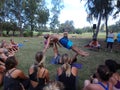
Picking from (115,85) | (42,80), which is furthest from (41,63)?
(115,85)

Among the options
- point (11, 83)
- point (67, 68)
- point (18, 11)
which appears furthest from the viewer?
point (18, 11)

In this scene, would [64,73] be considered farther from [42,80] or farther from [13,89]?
[13,89]

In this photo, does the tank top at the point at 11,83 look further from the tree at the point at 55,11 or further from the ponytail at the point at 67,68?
the tree at the point at 55,11

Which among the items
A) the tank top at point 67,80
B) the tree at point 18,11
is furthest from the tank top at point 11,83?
the tree at point 18,11

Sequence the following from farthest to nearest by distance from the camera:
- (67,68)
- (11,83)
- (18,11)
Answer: (18,11) < (67,68) < (11,83)

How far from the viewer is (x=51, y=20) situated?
213 feet

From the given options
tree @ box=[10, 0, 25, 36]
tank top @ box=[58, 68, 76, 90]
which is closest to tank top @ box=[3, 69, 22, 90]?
tank top @ box=[58, 68, 76, 90]

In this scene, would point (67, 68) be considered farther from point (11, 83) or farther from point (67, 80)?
point (11, 83)

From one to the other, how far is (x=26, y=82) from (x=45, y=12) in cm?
4783

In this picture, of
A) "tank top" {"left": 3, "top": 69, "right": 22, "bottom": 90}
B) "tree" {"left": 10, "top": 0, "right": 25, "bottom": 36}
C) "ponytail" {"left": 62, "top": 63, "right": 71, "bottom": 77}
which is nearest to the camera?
"tank top" {"left": 3, "top": 69, "right": 22, "bottom": 90}

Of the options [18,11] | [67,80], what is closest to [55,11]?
[18,11]

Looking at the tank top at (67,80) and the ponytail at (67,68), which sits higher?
the ponytail at (67,68)

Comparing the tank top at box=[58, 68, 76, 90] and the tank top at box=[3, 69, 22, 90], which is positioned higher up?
the tank top at box=[3, 69, 22, 90]

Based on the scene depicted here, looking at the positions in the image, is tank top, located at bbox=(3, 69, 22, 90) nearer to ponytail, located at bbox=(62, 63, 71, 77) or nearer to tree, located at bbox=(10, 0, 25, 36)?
ponytail, located at bbox=(62, 63, 71, 77)
